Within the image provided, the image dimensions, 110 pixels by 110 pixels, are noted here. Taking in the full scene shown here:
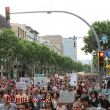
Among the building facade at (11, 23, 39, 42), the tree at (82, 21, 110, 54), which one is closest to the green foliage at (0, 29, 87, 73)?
the building facade at (11, 23, 39, 42)

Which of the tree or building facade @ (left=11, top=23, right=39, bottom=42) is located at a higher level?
building facade @ (left=11, top=23, right=39, bottom=42)

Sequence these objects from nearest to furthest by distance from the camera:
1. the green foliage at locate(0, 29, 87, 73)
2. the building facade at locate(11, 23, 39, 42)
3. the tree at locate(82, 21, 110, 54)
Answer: the tree at locate(82, 21, 110, 54), the green foliage at locate(0, 29, 87, 73), the building facade at locate(11, 23, 39, 42)

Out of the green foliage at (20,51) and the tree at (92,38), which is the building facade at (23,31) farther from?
the tree at (92,38)

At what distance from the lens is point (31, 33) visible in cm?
15438

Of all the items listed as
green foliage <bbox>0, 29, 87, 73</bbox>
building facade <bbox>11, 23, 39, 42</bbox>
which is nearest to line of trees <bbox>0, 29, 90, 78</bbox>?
green foliage <bbox>0, 29, 87, 73</bbox>

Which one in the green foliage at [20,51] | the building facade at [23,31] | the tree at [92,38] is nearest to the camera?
the tree at [92,38]

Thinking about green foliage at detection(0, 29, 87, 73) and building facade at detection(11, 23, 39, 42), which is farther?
building facade at detection(11, 23, 39, 42)

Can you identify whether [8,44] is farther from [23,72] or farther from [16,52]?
[23,72]

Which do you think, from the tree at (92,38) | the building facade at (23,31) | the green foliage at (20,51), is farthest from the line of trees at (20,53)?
the tree at (92,38)

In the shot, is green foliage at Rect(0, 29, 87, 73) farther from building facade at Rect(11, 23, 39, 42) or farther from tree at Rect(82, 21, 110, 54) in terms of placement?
tree at Rect(82, 21, 110, 54)

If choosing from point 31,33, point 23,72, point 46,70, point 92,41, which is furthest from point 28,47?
point 31,33

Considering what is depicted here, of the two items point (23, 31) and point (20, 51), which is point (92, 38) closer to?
point (20, 51)

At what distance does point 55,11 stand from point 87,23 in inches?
68.5

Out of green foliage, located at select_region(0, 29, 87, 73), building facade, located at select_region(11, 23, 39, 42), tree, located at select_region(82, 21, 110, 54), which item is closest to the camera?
tree, located at select_region(82, 21, 110, 54)
